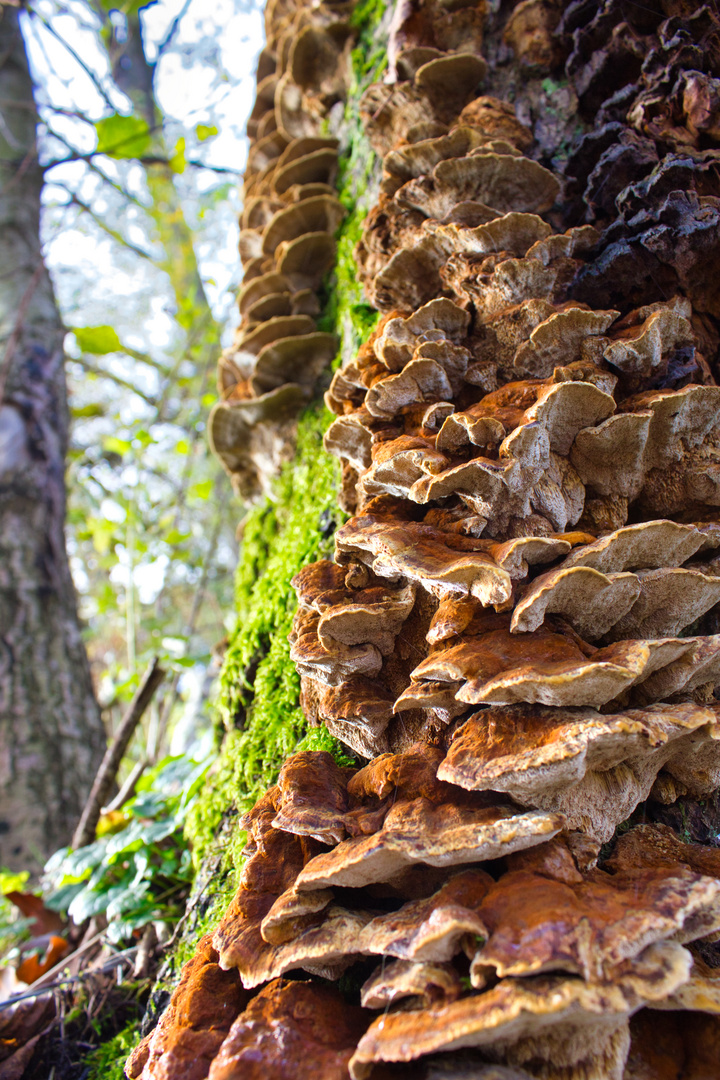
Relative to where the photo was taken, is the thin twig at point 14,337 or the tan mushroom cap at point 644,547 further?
the thin twig at point 14,337

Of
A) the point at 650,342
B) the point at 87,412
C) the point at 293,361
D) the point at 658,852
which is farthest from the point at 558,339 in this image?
the point at 87,412

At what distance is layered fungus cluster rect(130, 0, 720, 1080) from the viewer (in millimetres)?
987

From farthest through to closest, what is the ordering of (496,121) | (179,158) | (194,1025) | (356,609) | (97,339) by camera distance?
(179,158)
(97,339)
(496,121)
(356,609)
(194,1025)

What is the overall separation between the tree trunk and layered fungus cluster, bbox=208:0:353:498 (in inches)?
92.4

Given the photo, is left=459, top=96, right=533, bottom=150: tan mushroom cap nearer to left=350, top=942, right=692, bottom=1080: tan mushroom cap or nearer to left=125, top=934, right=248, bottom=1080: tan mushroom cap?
left=350, top=942, right=692, bottom=1080: tan mushroom cap

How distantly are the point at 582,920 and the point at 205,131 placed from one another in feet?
19.9

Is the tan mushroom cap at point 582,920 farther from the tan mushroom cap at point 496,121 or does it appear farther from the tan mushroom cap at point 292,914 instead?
the tan mushroom cap at point 496,121

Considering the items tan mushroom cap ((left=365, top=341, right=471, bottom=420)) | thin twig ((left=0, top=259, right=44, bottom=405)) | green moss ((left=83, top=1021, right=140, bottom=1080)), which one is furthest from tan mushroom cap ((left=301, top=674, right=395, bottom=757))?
thin twig ((left=0, top=259, right=44, bottom=405))

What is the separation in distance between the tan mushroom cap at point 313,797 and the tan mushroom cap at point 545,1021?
0.34 metres

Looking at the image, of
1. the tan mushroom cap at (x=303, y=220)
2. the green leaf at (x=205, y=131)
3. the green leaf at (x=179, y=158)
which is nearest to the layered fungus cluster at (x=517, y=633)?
the tan mushroom cap at (x=303, y=220)

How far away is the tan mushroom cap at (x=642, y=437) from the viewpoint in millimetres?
1470

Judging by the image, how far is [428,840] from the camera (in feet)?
3.54

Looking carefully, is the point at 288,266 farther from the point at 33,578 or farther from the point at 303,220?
the point at 33,578

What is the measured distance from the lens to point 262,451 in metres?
2.97
